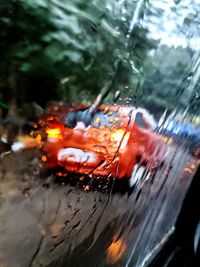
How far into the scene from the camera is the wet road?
25.2 inches

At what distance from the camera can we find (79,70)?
660mm

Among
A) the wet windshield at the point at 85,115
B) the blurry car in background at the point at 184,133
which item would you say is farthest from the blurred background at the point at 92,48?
the blurry car in background at the point at 184,133

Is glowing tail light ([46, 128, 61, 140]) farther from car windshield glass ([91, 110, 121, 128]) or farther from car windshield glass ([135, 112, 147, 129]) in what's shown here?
car windshield glass ([135, 112, 147, 129])

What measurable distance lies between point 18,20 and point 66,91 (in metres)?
0.16

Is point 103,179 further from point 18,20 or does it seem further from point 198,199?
point 198,199

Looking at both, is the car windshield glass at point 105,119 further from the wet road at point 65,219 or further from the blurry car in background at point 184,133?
the blurry car in background at point 184,133

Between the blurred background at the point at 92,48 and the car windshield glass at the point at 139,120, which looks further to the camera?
the car windshield glass at the point at 139,120

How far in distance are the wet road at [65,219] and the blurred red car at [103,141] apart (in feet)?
0.18

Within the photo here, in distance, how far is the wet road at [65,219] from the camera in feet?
2.10

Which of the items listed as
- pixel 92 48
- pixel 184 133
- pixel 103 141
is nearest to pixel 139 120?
pixel 103 141

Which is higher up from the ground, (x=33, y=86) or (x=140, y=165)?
(x=33, y=86)

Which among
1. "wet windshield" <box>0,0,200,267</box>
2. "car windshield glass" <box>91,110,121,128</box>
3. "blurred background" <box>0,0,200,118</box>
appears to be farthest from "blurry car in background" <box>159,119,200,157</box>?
"car windshield glass" <box>91,110,121,128</box>

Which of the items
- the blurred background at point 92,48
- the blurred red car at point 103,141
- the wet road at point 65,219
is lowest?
the wet road at point 65,219

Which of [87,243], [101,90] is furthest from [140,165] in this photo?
[101,90]
